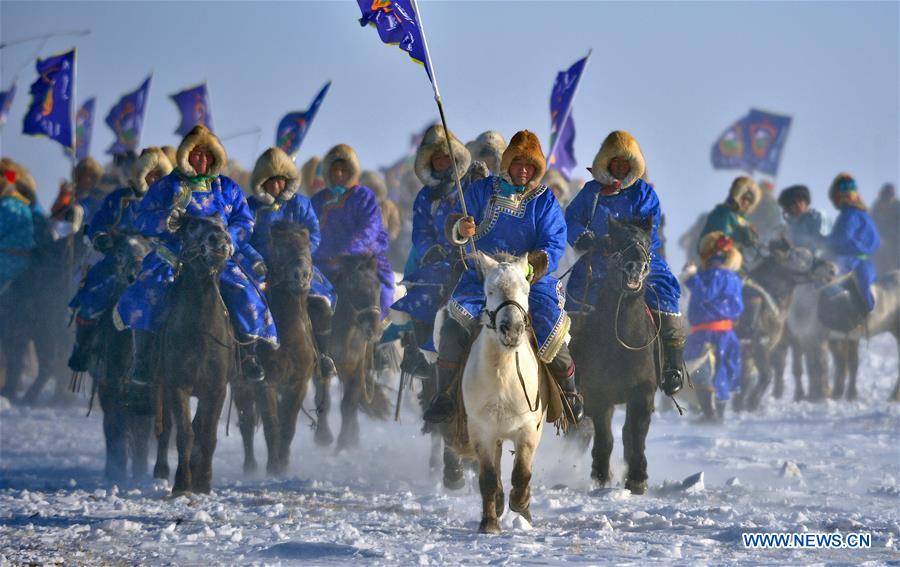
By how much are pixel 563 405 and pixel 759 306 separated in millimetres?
12290

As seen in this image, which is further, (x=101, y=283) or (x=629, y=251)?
(x=101, y=283)

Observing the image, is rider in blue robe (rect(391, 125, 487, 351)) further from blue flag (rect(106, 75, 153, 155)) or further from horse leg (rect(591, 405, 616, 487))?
blue flag (rect(106, 75, 153, 155))

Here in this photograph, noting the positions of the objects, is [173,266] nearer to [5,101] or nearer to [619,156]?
[619,156]

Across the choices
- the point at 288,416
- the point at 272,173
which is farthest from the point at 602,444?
the point at 272,173

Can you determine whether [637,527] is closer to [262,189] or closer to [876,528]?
[876,528]

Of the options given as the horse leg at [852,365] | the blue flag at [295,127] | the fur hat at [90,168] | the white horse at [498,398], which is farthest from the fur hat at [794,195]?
the white horse at [498,398]

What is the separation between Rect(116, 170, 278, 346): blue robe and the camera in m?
12.7

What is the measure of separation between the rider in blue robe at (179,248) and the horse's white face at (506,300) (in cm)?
343

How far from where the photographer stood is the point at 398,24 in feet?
38.9

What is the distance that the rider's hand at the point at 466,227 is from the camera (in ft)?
34.9

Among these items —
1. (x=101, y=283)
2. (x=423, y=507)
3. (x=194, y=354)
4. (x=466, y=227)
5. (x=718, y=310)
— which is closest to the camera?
(x=466, y=227)

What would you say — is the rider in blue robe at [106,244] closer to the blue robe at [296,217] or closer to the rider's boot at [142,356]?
the blue robe at [296,217]

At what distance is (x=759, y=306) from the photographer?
2264 cm

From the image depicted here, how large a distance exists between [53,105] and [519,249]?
1057 centimetres
